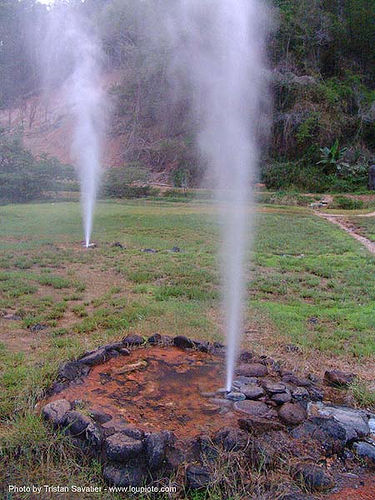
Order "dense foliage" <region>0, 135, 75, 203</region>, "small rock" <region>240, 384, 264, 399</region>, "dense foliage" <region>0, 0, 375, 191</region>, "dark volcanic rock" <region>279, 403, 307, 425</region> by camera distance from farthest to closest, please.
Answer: "dense foliage" <region>0, 0, 375, 191</region> < "dense foliage" <region>0, 135, 75, 203</region> < "small rock" <region>240, 384, 264, 399</region> < "dark volcanic rock" <region>279, 403, 307, 425</region>

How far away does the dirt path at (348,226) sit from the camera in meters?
11.6

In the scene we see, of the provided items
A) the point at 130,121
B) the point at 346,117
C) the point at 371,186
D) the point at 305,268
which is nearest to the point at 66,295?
the point at 305,268

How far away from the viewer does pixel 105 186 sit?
2392 cm

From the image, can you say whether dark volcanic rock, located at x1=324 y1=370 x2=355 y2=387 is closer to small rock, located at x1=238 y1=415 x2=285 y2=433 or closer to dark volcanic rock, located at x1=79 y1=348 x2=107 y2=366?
small rock, located at x1=238 y1=415 x2=285 y2=433

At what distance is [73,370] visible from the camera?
147 inches

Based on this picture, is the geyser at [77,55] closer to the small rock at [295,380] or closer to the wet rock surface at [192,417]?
the wet rock surface at [192,417]

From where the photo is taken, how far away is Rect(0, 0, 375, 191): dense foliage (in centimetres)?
2742

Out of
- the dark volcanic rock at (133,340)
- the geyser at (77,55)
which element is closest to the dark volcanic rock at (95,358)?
the dark volcanic rock at (133,340)

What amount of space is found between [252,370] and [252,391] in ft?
1.34

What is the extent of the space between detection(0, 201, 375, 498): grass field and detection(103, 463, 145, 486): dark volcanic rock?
66 mm

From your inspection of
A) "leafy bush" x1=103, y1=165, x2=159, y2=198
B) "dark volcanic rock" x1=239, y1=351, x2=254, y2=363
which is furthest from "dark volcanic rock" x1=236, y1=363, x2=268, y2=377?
"leafy bush" x1=103, y1=165, x2=159, y2=198

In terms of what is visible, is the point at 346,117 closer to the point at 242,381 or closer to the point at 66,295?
the point at 66,295

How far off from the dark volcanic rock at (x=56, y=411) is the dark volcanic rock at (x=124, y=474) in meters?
0.50

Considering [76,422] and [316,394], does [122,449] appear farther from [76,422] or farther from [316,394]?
[316,394]
